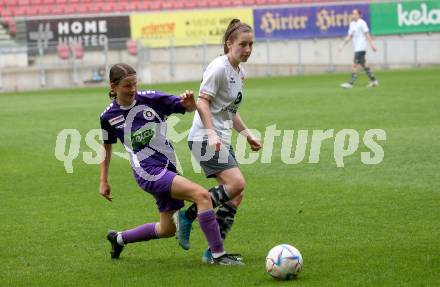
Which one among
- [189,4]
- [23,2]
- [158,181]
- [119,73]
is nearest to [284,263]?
[158,181]

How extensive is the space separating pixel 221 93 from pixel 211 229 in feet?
3.84

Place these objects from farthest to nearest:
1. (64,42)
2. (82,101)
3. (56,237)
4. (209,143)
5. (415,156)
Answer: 1. (64,42)
2. (82,101)
3. (415,156)
4. (56,237)
5. (209,143)

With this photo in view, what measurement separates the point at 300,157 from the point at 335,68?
24597 millimetres

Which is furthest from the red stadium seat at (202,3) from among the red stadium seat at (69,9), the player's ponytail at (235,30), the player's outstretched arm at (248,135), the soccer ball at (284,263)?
the soccer ball at (284,263)

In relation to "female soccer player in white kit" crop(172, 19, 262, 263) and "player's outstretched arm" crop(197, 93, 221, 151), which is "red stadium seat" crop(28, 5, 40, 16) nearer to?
"female soccer player in white kit" crop(172, 19, 262, 263)

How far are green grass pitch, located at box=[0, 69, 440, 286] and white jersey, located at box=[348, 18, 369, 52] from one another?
31.5 ft

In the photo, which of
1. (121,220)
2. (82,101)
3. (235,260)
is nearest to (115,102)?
(235,260)

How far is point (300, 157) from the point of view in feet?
45.6

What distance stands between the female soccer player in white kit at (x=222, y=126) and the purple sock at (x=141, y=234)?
0.34 metres

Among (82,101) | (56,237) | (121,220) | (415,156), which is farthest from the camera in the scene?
(82,101)

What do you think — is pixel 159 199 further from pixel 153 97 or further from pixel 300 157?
pixel 300 157

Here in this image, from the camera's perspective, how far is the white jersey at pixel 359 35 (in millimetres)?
28297

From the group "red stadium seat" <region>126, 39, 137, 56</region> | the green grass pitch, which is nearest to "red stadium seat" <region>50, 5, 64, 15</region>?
"red stadium seat" <region>126, 39, 137, 56</region>

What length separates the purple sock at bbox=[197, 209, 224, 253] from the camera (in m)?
7.11
